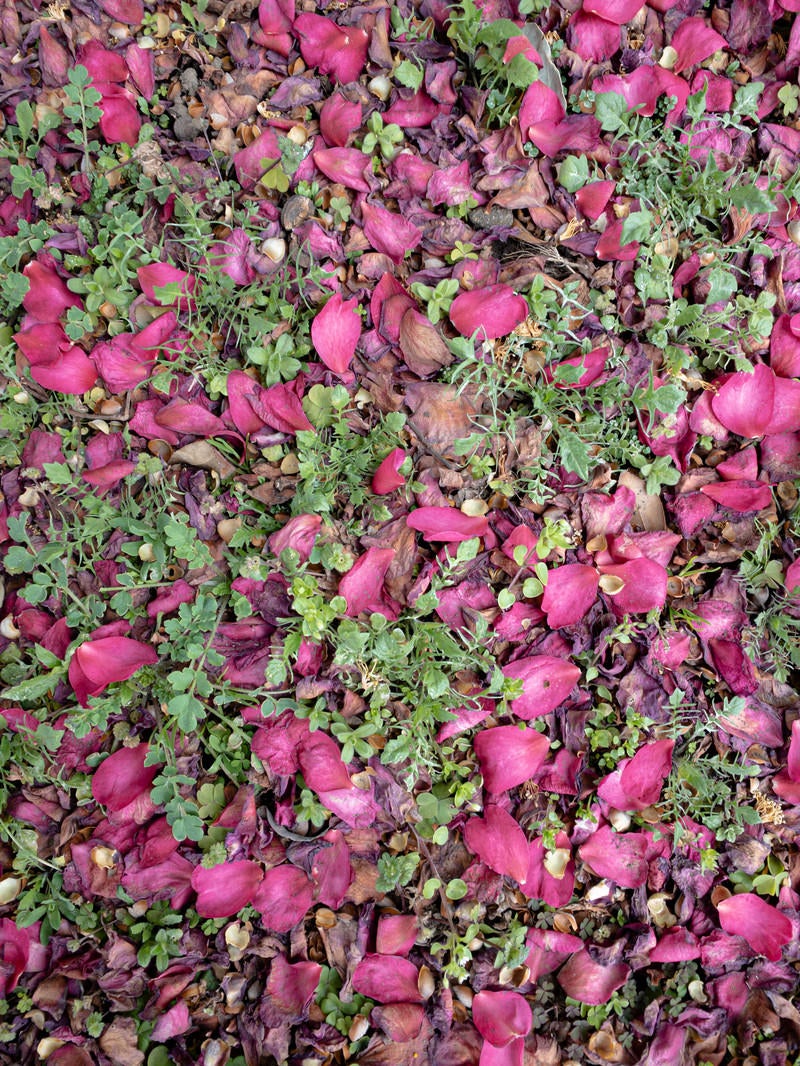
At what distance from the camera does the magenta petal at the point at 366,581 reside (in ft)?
Answer: 4.76

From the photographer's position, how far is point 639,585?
1.51 metres

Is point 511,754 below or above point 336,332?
below

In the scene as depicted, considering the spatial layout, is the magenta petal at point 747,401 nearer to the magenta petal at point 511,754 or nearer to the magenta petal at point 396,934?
the magenta petal at point 511,754

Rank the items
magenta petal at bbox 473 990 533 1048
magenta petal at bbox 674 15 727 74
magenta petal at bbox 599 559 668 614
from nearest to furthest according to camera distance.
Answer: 1. magenta petal at bbox 473 990 533 1048
2. magenta petal at bbox 599 559 668 614
3. magenta petal at bbox 674 15 727 74

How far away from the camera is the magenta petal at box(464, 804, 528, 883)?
1.42 metres

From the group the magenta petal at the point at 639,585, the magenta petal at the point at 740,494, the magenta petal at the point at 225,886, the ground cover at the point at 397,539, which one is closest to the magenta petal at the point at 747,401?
the ground cover at the point at 397,539

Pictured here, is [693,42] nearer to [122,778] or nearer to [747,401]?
[747,401]

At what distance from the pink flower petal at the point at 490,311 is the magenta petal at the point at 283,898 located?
107cm

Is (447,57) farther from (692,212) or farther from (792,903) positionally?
(792,903)

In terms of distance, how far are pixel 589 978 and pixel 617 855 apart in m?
0.23

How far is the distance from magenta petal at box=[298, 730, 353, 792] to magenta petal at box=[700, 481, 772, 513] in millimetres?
885

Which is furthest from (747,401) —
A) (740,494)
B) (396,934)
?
(396,934)

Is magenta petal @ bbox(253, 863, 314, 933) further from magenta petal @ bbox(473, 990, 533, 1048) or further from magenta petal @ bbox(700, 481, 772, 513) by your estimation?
magenta petal @ bbox(700, 481, 772, 513)

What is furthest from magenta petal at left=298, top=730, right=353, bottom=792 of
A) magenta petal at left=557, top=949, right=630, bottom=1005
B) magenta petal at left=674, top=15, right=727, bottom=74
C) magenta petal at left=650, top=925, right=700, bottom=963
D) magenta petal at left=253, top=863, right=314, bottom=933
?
magenta petal at left=674, top=15, right=727, bottom=74
